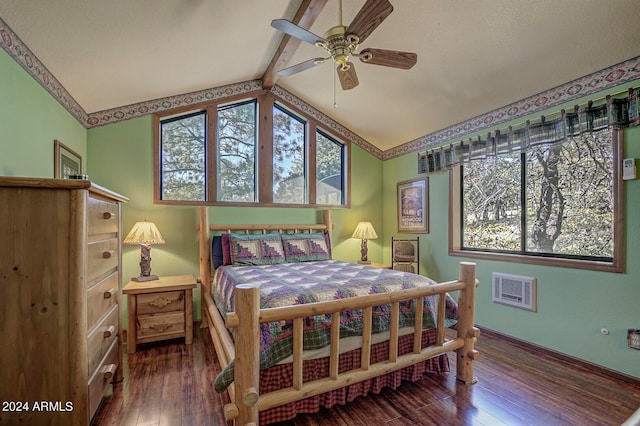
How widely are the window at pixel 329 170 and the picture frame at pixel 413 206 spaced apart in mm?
896

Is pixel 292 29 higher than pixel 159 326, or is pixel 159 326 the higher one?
pixel 292 29

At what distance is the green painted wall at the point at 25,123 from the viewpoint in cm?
173

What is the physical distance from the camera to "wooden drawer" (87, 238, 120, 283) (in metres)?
1.54

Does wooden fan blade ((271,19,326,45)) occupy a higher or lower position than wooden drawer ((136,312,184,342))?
→ higher

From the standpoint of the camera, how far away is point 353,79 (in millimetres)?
2367

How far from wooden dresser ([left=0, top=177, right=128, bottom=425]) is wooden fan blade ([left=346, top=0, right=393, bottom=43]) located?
171cm

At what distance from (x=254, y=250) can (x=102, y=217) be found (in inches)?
64.6

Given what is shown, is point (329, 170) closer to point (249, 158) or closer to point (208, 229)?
point (249, 158)

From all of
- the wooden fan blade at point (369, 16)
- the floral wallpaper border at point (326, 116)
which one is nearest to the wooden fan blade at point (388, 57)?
the wooden fan blade at point (369, 16)

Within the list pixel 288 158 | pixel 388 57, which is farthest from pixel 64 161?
pixel 388 57

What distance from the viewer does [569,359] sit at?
A: 99.1 inches

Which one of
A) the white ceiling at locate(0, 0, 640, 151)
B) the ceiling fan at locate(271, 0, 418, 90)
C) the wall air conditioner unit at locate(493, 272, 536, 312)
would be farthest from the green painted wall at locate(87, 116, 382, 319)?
the wall air conditioner unit at locate(493, 272, 536, 312)

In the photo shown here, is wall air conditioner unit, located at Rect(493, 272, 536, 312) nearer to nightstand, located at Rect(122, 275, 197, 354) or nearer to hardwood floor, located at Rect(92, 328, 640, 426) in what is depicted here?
hardwood floor, located at Rect(92, 328, 640, 426)

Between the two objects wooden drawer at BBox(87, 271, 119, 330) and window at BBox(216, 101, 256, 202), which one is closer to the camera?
wooden drawer at BBox(87, 271, 119, 330)
